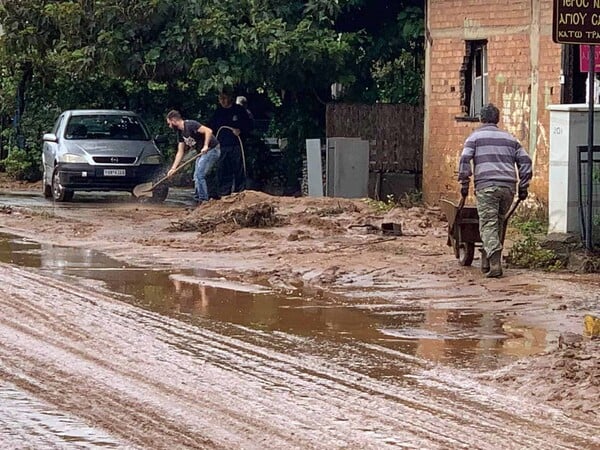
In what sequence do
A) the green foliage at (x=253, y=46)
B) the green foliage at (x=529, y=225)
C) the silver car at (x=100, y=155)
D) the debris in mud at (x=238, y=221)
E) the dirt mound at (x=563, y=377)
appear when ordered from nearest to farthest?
the dirt mound at (x=563, y=377) < the green foliage at (x=529, y=225) < the debris in mud at (x=238, y=221) < the green foliage at (x=253, y=46) < the silver car at (x=100, y=155)

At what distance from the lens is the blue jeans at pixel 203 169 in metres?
20.9

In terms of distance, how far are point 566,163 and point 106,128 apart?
12.0 m

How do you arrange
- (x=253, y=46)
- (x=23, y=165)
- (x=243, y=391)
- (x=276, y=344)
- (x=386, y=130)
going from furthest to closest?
1. (x=23, y=165)
2. (x=386, y=130)
3. (x=253, y=46)
4. (x=276, y=344)
5. (x=243, y=391)

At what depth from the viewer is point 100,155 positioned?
23656 mm

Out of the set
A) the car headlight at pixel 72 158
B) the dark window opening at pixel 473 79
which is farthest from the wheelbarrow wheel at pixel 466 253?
the car headlight at pixel 72 158

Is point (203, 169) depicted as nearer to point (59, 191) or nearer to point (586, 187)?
point (59, 191)

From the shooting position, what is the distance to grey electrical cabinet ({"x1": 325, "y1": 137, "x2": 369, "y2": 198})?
22.5 metres

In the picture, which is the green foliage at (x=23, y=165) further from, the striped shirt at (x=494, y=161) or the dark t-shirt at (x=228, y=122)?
the striped shirt at (x=494, y=161)

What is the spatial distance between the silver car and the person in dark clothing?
1.14 m

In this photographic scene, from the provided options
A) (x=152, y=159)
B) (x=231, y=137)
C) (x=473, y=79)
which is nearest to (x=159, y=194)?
(x=152, y=159)

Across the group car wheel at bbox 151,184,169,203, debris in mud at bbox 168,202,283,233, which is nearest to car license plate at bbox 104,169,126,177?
car wheel at bbox 151,184,169,203

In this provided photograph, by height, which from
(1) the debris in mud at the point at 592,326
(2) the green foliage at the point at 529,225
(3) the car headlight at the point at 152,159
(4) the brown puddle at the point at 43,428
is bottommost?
(4) the brown puddle at the point at 43,428

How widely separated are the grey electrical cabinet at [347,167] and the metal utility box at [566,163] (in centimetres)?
784

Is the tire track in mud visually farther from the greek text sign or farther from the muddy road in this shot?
the greek text sign
